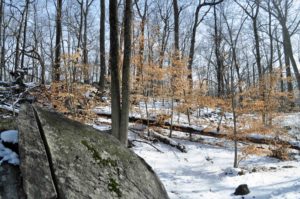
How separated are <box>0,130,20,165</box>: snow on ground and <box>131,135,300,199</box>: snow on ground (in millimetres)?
3829

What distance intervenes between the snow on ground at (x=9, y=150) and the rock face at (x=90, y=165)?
316mm

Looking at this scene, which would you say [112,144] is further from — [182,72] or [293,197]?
[182,72]

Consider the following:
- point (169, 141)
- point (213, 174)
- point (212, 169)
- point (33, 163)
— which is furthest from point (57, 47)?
point (33, 163)

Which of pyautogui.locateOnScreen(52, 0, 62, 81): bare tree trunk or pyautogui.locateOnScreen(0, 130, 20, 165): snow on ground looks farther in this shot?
pyautogui.locateOnScreen(52, 0, 62, 81): bare tree trunk

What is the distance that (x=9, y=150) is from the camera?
11.2 feet

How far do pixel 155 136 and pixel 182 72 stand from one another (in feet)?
8.78

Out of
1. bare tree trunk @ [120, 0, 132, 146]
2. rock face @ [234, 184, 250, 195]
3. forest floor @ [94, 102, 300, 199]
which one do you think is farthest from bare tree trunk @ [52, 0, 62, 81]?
rock face @ [234, 184, 250, 195]

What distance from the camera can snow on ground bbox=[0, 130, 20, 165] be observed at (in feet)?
10.7

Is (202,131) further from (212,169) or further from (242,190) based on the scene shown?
A: (242,190)

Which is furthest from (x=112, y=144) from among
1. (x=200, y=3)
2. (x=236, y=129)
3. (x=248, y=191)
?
(x=200, y=3)

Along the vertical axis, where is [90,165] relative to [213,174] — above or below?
above

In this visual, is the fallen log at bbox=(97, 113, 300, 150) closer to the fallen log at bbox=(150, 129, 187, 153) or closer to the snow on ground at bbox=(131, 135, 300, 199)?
the fallen log at bbox=(150, 129, 187, 153)

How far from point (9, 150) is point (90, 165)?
0.92 m

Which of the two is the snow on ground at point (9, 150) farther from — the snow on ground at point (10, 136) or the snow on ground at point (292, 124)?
the snow on ground at point (292, 124)
